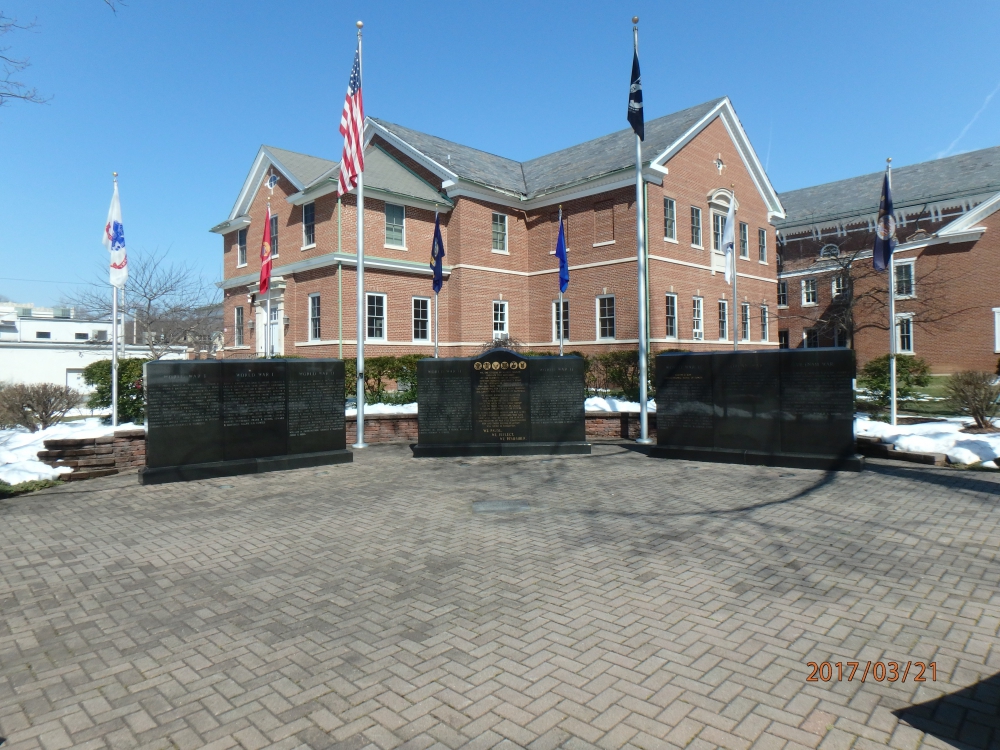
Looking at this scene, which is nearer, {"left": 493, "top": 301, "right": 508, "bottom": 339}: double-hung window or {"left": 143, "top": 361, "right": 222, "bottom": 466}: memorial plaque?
{"left": 143, "top": 361, "right": 222, "bottom": 466}: memorial plaque

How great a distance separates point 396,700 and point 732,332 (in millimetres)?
29855

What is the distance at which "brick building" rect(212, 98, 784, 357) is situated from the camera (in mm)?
25531

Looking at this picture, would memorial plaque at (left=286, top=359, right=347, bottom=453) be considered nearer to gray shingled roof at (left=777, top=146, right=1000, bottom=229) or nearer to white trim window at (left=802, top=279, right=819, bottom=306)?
gray shingled roof at (left=777, top=146, right=1000, bottom=229)

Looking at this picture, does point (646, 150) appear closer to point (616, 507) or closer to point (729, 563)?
point (616, 507)

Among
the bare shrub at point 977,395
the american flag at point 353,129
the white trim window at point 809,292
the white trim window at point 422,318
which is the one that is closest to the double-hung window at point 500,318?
the white trim window at point 422,318

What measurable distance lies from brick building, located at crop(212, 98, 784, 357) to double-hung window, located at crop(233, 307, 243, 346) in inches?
3.9

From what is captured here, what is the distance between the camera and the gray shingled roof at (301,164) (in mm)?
26969

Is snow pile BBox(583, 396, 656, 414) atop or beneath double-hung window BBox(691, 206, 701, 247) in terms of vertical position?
beneath

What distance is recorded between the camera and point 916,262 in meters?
35.0

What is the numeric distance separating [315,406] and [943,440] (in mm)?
11884

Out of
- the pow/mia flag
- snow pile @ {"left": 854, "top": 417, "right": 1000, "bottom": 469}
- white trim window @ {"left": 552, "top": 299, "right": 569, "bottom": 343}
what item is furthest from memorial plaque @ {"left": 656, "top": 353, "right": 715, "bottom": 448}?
white trim window @ {"left": 552, "top": 299, "right": 569, "bottom": 343}

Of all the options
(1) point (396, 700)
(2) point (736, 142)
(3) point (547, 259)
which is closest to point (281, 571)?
(1) point (396, 700)

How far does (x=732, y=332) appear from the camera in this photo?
30500 mm
